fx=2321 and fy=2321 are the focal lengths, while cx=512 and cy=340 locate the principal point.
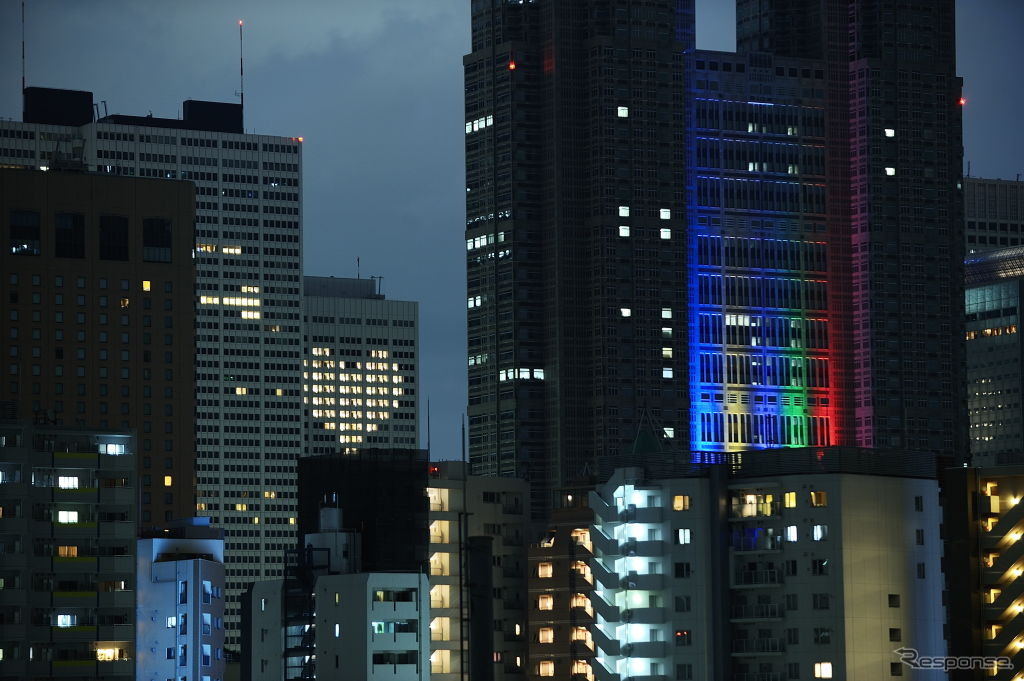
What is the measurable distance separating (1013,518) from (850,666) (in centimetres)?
1894

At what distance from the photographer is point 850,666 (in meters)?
200

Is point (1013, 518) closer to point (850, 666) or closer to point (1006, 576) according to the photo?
point (1006, 576)

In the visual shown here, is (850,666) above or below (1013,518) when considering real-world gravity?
below

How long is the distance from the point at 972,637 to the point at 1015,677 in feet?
18.8

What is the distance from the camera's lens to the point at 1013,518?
19975 cm

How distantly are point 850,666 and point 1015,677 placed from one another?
46.4 feet

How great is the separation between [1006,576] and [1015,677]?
30.8 ft

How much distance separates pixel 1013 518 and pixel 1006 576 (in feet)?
16.4

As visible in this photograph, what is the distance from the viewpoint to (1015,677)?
194375 millimetres

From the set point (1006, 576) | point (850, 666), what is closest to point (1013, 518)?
point (1006, 576)

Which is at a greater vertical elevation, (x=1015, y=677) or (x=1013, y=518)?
(x=1013, y=518)

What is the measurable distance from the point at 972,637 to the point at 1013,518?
10.8 meters

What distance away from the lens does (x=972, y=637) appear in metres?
198
